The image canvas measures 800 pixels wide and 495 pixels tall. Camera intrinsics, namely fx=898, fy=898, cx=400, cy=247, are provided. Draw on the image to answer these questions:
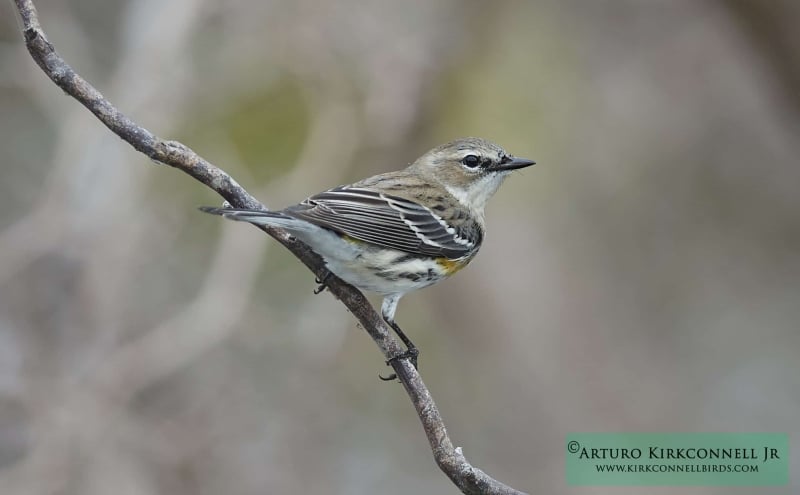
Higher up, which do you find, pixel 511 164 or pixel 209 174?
pixel 511 164

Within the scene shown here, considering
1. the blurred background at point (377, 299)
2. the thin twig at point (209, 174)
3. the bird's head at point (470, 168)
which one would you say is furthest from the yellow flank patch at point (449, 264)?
the blurred background at point (377, 299)

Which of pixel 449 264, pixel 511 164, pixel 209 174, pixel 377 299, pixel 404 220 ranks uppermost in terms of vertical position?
pixel 377 299

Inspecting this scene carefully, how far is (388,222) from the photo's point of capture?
12.6ft

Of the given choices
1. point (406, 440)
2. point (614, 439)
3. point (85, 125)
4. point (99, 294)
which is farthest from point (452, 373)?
point (85, 125)

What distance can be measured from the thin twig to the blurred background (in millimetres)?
3013

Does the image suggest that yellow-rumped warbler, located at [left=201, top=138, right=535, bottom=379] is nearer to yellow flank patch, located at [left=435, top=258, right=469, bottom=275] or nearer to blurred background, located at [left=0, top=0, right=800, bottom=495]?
yellow flank patch, located at [left=435, top=258, right=469, bottom=275]

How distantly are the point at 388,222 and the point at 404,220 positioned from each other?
5.4 inches

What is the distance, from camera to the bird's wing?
3.49 metres

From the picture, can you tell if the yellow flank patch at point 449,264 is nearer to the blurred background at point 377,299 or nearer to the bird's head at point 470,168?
the bird's head at point 470,168

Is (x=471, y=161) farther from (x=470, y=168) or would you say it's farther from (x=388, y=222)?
(x=388, y=222)

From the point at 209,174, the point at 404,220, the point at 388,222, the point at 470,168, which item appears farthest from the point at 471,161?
the point at 209,174

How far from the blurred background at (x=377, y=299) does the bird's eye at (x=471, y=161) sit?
197 centimetres

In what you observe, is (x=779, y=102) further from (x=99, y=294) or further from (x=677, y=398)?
(x=99, y=294)

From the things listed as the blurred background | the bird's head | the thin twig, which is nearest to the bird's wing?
the bird's head
